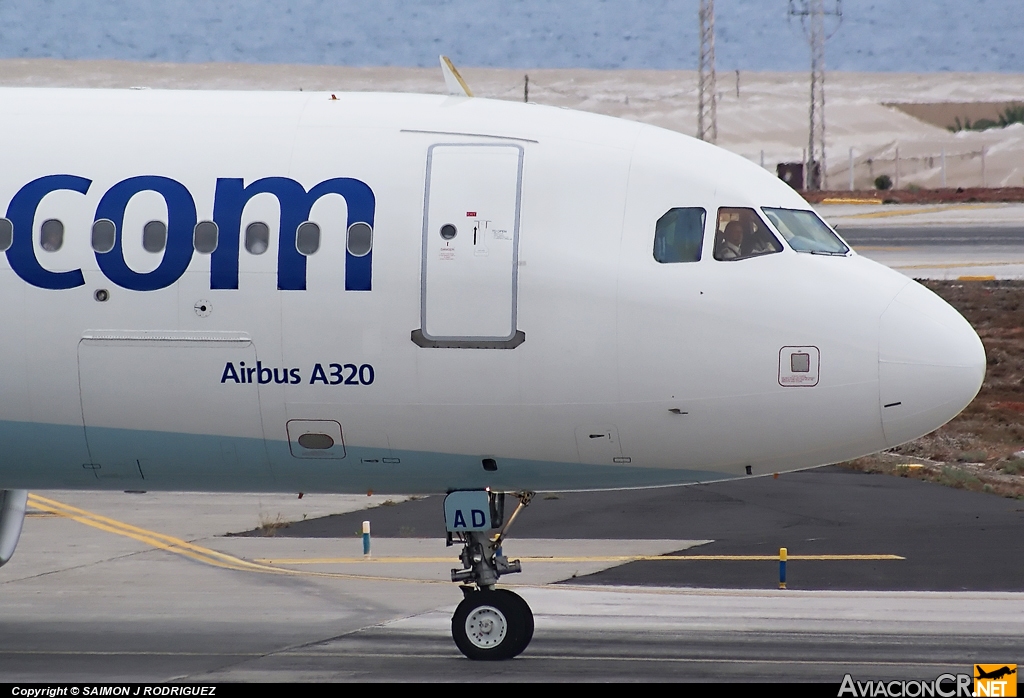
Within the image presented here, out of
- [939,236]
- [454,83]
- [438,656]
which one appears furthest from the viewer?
[939,236]

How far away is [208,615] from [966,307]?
31.4 meters

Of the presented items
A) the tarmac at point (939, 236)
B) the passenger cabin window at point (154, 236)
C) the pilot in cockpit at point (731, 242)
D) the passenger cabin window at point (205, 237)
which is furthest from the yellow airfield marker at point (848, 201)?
the passenger cabin window at point (154, 236)

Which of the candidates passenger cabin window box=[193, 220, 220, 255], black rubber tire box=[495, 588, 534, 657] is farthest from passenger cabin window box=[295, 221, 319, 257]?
black rubber tire box=[495, 588, 534, 657]

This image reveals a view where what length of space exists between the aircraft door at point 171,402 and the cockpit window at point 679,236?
13.8ft

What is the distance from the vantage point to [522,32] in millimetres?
164500

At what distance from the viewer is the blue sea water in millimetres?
154625

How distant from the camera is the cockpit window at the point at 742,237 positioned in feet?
46.3

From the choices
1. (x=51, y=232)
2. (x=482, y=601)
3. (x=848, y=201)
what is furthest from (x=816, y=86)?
(x=51, y=232)

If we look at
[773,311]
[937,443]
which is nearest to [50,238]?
[773,311]

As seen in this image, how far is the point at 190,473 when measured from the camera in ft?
49.0

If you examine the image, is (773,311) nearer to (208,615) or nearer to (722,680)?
(722,680)

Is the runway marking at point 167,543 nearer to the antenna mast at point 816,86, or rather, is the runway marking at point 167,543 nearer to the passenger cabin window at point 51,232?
the passenger cabin window at point 51,232

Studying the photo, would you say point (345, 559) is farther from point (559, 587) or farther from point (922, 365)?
point (922, 365)

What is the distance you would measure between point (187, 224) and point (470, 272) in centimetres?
293
